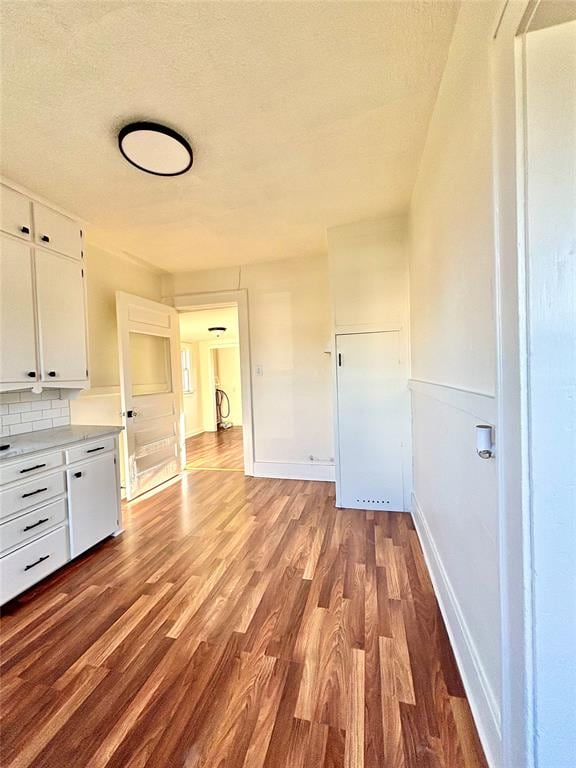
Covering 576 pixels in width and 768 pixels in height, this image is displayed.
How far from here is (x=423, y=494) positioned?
6.95 feet

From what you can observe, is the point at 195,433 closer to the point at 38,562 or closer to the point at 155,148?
the point at 38,562

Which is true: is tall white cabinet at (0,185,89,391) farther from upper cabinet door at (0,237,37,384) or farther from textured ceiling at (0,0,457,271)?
textured ceiling at (0,0,457,271)

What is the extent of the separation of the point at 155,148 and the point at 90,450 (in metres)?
1.95

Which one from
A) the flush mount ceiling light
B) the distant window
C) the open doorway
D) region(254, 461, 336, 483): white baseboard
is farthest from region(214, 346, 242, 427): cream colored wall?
the flush mount ceiling light

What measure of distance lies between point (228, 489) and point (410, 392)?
2.11 m

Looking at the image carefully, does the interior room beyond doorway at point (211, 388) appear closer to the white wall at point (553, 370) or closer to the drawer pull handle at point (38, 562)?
the drawer pull handle at point (38, 562)

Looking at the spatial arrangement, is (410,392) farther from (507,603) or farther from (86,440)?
(86,440)

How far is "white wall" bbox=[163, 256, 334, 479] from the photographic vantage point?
11.3 feet

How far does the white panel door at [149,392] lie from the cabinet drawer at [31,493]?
3.37ft

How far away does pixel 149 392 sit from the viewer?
3.46 metres

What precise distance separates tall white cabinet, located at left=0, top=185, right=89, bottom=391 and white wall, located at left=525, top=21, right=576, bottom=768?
101 inches

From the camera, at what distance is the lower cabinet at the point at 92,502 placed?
2.06 m

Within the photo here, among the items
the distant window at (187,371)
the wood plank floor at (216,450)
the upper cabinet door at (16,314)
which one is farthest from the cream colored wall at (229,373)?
the upper cabinet door at (16,314)

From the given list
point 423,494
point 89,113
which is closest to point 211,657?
point 423,494
